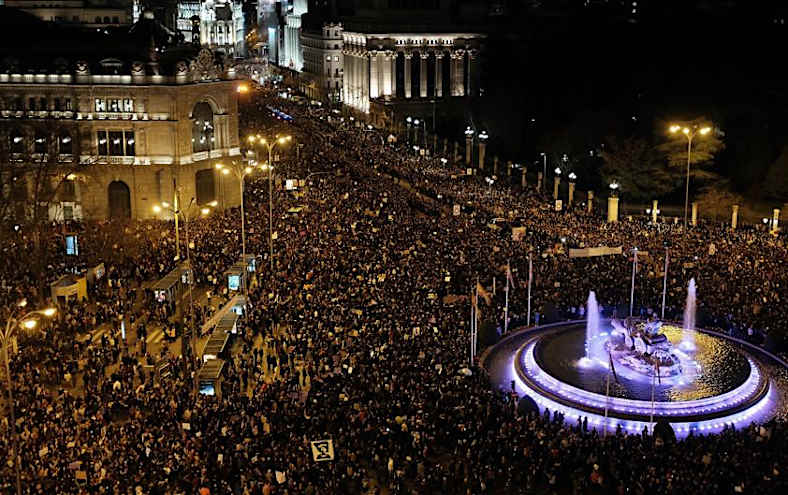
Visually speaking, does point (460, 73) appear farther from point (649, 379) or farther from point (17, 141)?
point (649, 379)

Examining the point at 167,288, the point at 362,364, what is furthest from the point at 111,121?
the point at 362,364

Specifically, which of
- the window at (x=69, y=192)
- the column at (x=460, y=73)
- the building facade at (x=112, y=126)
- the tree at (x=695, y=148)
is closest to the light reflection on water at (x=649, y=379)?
the tree at (x=695, y=148)

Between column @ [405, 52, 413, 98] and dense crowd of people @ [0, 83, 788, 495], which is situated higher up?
column @ [405, 52, 413, 98]

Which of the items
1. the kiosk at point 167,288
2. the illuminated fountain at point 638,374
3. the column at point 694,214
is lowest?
the illuminated fountain at point 638,374

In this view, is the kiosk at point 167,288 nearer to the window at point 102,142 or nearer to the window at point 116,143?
the window at point 116,143

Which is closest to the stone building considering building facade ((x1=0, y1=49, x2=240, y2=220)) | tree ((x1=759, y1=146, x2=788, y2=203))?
building facade ((x1=0, y1=49, x2=240, y2=220))

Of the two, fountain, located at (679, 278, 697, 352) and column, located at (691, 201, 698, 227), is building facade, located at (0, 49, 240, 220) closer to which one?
column, located at (691, 201, 698, 227)

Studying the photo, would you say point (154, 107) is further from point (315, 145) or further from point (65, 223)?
point (315, 145)
